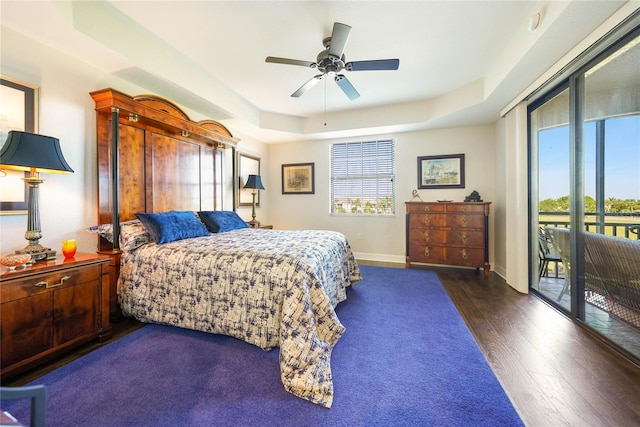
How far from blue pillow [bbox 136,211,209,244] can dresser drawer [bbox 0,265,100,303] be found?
577 millimetres

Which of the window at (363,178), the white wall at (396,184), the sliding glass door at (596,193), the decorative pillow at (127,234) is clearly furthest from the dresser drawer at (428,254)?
the decorative pillow at (127,234)

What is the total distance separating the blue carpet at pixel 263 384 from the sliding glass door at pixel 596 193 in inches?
44.0

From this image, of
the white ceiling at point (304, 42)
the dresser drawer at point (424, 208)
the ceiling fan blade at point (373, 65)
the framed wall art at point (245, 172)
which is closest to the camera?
the white ceiling at point (304, 42)

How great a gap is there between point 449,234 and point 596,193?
1992 mm

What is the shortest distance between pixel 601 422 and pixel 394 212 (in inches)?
145

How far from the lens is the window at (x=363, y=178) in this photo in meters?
4.87

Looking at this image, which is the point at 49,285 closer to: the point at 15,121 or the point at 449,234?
the point at 15,121

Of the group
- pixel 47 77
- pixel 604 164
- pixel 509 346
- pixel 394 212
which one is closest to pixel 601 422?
pixel 509 346

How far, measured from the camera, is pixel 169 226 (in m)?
2.60

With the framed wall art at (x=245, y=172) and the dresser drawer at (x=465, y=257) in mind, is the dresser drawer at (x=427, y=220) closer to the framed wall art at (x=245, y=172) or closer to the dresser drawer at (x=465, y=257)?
the dresser drawer at (x=465, y=257)

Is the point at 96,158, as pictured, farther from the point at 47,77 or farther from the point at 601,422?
the point at 601,422

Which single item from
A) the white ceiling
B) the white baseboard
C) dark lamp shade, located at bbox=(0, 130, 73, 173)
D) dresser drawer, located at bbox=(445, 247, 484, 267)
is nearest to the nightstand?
dark lamp shade, located at bbox=(0, 130, 73, 173)

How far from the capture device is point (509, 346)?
1974 mm

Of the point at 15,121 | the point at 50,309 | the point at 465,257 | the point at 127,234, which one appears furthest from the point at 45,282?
the point at 465,257
